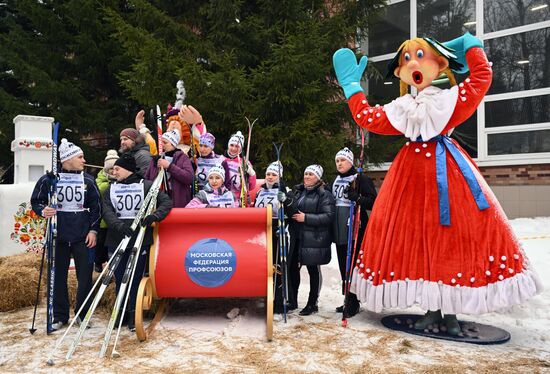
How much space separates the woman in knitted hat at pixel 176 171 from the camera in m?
4.78

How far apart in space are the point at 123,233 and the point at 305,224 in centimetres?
177

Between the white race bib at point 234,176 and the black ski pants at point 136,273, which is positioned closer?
the black ski pants at point 136,273

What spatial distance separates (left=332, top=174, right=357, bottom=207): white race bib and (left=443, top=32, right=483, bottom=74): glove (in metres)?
1.47

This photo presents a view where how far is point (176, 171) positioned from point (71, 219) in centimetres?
109

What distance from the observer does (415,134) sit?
4.15 metres

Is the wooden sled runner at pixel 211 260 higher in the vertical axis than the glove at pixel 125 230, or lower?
lower

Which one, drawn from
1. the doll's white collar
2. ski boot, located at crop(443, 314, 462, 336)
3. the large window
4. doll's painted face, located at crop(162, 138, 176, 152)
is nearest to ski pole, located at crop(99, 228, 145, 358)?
doll's painted face, located at crop(162, 138, 176, 152)

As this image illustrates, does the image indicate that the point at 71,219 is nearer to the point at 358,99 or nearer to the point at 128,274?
the point at 128,274

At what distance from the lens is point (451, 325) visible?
4098 mm

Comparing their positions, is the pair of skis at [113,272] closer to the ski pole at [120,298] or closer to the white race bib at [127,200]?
the ski pole at [120,298]

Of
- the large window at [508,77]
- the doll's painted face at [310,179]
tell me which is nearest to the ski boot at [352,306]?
the doll's painted face at [310,179]

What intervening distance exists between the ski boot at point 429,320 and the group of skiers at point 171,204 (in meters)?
0.75

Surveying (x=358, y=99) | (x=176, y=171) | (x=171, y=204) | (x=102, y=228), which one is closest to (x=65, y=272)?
(x=102, y=228)

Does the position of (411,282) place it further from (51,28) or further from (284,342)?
(51,28)
